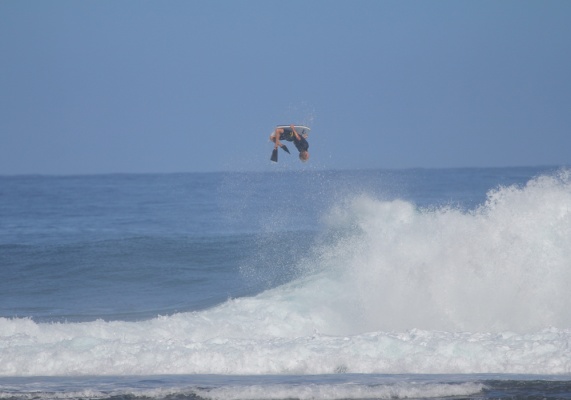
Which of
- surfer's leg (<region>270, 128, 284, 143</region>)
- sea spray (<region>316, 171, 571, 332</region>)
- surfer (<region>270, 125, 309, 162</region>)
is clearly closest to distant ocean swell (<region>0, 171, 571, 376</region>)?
sea spray (<region>316, 171, 571, 332</region>)

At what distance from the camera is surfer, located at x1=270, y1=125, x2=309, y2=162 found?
17953mm

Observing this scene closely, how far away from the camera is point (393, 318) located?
18.2 metres

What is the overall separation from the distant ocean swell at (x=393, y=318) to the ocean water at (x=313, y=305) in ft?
0.12

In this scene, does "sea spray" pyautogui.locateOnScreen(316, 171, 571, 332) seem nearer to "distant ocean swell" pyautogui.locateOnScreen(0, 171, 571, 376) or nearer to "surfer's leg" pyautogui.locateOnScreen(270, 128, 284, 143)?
"distant ocean swell" pyautogui.locateOnScreen(0, 171, 571, 376)

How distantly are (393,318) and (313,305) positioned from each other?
2.13 meters

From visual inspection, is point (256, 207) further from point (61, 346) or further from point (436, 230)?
point (61, 346)

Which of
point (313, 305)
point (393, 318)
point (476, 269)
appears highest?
point (476, 269)

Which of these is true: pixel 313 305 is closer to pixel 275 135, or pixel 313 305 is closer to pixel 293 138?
pixel 293 138

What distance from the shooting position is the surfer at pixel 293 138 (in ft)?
58.9

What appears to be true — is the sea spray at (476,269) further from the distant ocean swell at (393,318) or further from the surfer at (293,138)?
the surfer at (293,138)

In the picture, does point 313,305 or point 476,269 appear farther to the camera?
point 313,305

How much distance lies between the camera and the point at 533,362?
1420 cm

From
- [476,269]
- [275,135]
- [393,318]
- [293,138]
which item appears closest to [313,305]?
[393,318]

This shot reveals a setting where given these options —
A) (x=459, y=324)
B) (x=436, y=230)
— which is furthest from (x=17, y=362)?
(x=436, y=230)
